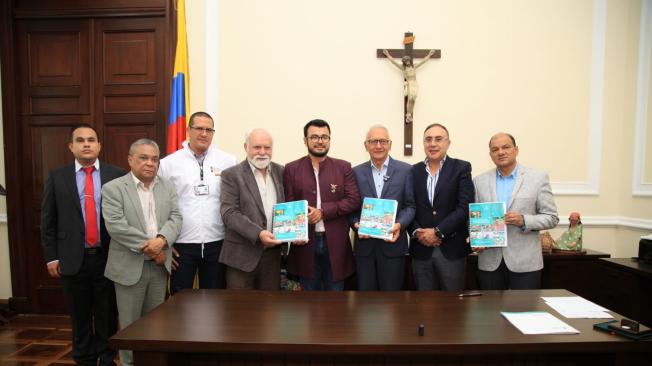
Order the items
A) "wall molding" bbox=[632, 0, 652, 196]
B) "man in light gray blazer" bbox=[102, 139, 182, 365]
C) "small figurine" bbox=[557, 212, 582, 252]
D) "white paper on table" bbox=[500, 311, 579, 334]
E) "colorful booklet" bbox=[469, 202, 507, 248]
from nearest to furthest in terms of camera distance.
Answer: "white paper on table" bbox=[500, 311, 579, 334] → "man in light gray blazer" bbox=[102, 139, 182, 365] → "colorful booklet" bbox=[469, 202, 507, 248] → "small figurine" bbox=[557, 212, 582, 252] → "wall molding" bbox=[632, 0, 652, 196]

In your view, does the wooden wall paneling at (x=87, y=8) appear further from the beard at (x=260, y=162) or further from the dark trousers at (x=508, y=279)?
the dark trousers at (x=508, y=279)

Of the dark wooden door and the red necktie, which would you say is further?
the dark wooden door

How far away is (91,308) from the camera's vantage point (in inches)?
115

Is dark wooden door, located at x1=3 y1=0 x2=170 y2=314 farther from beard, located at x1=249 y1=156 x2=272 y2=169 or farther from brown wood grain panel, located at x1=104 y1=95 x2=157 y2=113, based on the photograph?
beard, located at x1=249 y1=156 x2=272 y2=169

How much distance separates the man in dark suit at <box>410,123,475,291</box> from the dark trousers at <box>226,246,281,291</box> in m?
1.03

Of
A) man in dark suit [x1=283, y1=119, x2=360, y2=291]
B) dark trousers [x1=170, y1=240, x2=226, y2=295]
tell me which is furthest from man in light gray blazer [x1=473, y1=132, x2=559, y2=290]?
dark trousers [x1=170, y1=240, x2=226, y2=295]

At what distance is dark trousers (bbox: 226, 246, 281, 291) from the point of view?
109 inches

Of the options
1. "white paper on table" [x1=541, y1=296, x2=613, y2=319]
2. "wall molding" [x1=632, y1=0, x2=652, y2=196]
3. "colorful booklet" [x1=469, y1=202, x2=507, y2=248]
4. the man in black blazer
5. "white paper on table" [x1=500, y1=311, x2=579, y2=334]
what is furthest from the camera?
"wall molding" [x1=632, y1=0, x2=652, y2=196]

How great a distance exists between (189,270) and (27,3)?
368cm

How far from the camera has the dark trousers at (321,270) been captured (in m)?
2.89

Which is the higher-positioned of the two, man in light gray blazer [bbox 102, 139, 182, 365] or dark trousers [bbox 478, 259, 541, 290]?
man in light gray blazer [bbox 102, 139, 182, 365]

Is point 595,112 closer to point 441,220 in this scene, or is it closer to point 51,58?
point 441,220

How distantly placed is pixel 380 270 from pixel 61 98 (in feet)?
12.8

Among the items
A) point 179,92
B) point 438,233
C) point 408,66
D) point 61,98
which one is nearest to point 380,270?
point 438,233
